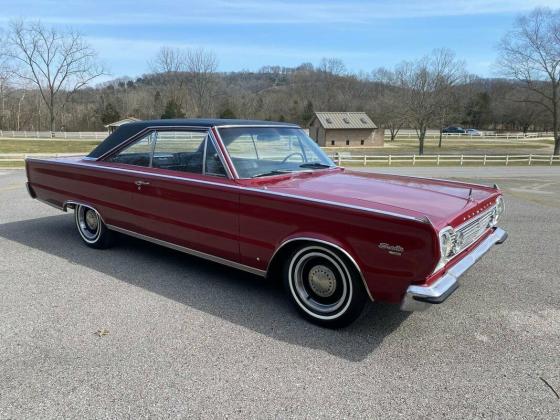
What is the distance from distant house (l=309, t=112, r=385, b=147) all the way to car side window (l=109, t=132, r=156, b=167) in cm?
5885

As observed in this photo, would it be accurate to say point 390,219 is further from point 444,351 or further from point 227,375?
point 227,375

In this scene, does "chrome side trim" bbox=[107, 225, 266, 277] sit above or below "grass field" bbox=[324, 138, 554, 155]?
above

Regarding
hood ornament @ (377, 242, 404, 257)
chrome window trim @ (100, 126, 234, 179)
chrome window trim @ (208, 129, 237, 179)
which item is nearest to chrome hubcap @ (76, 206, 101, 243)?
chrome window trim @ (100, 126, 234, 179)

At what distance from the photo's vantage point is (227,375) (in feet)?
9.45

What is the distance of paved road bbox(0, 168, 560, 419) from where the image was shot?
2.60 metres

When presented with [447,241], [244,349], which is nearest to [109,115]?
[244,349]

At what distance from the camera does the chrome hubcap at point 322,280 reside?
3.50 meters

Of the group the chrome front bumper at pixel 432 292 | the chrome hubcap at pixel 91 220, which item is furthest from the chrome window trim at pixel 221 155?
the chrome hubcap at pixel 91 220

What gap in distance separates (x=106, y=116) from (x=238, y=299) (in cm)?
8220

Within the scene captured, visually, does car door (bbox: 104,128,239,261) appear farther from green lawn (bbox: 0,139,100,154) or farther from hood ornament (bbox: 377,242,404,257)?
green lawn (bbox: 0,139,100,154)

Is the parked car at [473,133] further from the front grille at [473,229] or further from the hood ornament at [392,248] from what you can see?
the hood ornament at [392,248]

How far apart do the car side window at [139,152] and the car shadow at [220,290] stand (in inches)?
47.1

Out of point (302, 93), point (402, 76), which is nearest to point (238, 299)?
point (402, 76)

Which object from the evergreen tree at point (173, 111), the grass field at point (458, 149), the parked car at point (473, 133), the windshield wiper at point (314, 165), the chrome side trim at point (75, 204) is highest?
the evergreen tree at point (173, 111)
